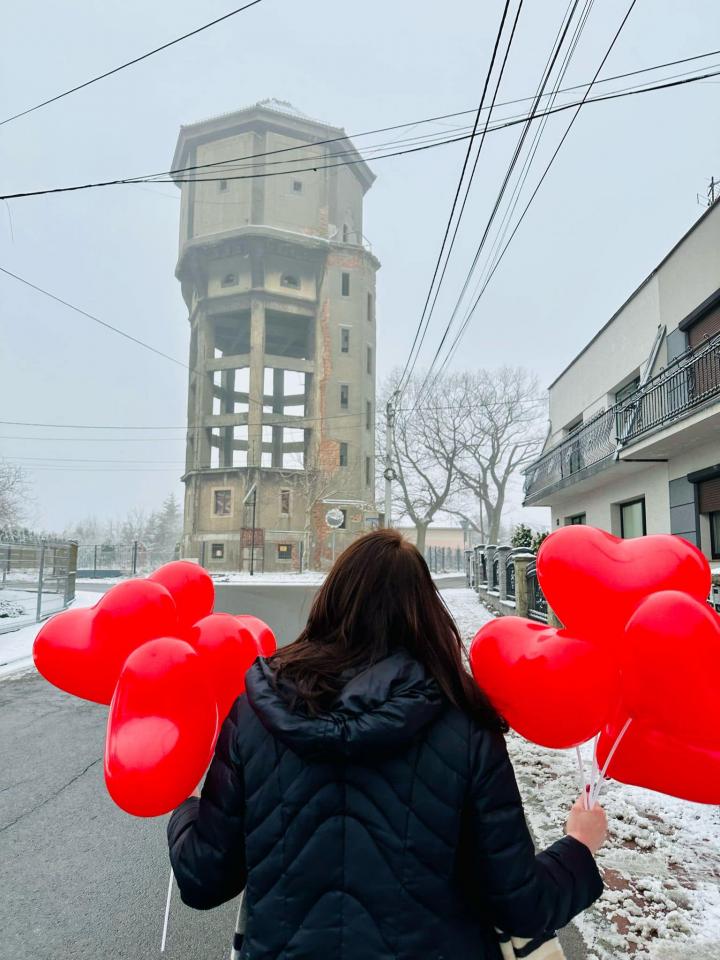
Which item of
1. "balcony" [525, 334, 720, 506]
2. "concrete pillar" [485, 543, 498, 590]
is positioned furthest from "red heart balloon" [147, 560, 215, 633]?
"concrete pillar" [485, 543, 498, 590]

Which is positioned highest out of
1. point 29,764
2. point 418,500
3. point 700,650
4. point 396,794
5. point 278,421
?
point 278,421

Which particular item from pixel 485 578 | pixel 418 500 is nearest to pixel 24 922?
pixel 485 578

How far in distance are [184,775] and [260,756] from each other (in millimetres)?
448

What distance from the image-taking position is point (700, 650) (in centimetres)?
151

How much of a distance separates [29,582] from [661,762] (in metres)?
14.3

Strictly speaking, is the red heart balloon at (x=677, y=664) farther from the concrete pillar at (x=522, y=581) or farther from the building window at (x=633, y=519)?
the building window at (x=633, y=519)

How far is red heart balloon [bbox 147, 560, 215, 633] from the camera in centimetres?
222

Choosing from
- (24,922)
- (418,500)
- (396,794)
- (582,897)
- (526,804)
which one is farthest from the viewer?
(418,500)

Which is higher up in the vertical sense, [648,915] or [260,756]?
[260,756]

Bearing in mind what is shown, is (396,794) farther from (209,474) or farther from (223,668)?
(209,474)

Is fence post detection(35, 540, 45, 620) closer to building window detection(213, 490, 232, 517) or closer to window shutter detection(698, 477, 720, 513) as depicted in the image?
window shutter detection(698, 477, 720, 513)

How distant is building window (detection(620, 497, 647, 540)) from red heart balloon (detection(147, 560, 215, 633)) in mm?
15164

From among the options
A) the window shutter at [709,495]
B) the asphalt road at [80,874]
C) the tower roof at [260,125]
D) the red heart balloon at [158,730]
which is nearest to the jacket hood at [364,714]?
the red heart balloon at [158,730]

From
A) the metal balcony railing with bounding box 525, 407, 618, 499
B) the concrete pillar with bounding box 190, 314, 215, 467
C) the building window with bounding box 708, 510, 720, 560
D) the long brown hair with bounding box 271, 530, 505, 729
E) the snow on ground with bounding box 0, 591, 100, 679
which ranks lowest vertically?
the snow on ground with bounding box 0, 591, 100, 679
